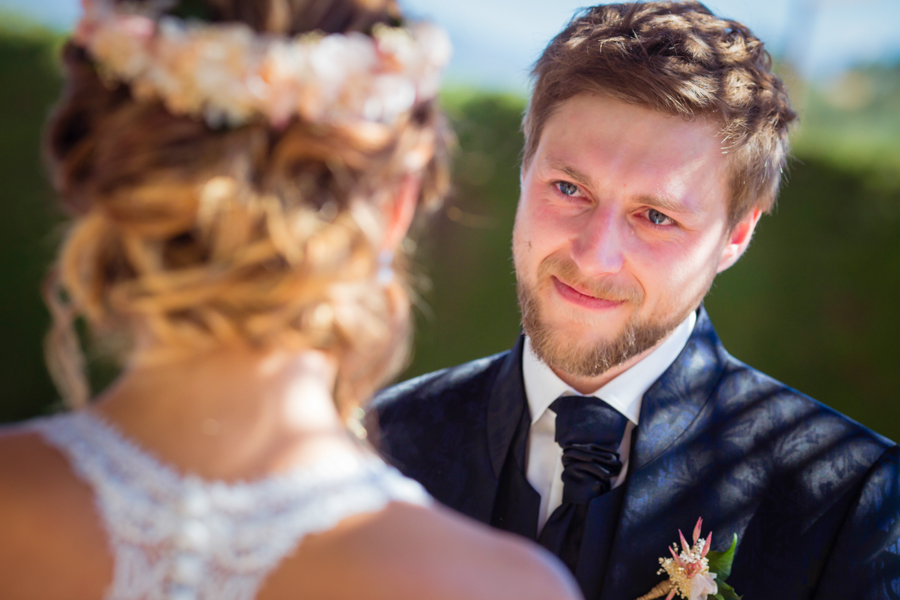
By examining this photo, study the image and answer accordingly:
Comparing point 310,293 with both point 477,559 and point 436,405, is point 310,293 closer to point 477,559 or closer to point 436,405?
point 477,559

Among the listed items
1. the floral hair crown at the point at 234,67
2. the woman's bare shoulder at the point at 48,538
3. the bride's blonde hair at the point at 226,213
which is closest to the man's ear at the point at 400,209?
the bride's blonde hair at the point at 226,213

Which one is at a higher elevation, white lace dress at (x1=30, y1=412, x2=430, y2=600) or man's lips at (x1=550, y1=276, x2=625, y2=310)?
white lace dress at (x1=30, y1=412, x2=430, y2=600)

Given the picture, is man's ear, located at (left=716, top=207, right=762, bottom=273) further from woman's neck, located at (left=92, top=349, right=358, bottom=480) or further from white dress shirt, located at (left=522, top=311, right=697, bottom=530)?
woman's neck, located at (left=92, top=349, right=358, bottom=480)

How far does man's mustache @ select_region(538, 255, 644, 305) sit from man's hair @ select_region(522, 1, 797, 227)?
0.47m

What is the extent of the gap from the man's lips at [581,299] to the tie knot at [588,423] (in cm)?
30

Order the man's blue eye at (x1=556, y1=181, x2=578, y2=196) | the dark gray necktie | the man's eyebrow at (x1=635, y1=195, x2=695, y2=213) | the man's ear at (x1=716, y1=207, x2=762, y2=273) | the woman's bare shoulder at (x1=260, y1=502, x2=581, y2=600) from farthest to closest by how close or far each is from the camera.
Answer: the man's ear at (x1=716, y1=207, x2=762, y2=273)
the man's blue eye at (x1=556, y1=181, x2=578, y2=196)
the man's eyebrow at (x1=635, y1=195, x2=695, y2=213)
the dark gray necktie
the woman's bare shoulder at (x1=260, y1=502, x2=581, y2=600)

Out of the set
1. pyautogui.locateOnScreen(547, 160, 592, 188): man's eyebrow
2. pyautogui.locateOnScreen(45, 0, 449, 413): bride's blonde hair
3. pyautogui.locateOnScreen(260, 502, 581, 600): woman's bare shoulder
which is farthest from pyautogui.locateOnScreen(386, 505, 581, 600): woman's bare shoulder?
pyautogui.locateOnScreen(547, 160, 592, 188): man's eyebrow

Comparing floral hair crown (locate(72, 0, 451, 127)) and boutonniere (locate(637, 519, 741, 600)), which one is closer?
floral hair crown (locate(72, 0, 451, 127))

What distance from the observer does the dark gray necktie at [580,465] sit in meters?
2.23

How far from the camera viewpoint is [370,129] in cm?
125

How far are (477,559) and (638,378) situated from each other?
1.39 metres

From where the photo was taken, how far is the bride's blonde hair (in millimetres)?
1181

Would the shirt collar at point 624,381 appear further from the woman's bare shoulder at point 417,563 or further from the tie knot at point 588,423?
the woman's bare shoulder at point 417,563

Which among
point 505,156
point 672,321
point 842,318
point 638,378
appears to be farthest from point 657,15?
point 842,318
